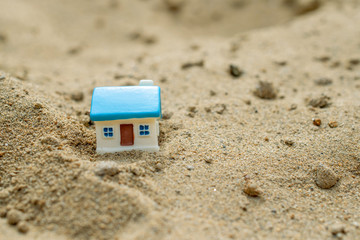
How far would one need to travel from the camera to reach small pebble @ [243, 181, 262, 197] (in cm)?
262

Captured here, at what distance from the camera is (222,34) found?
6492mm

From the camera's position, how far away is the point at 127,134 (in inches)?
115

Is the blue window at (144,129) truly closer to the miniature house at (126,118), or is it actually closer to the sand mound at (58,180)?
the miniature house at (126,118)

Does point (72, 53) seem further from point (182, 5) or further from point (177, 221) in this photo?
point (177, 221)

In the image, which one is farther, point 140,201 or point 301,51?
point 301,51

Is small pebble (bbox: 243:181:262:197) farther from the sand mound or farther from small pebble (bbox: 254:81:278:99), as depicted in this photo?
small pebble (bbox: 254:81:278:99)

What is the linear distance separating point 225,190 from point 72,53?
4.18 metres

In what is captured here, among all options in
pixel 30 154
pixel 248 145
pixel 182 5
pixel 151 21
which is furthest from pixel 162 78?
pixel 182 5

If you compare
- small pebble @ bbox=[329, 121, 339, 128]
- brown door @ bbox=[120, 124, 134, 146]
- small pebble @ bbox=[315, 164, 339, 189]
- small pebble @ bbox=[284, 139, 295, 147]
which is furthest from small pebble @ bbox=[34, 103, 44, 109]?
small pebble @ bbox=[329, 121, 339, 128]

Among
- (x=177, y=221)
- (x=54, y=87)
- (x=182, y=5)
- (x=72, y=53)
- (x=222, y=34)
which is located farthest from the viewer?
(x=182, y=5)

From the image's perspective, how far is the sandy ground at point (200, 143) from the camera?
2426 mm

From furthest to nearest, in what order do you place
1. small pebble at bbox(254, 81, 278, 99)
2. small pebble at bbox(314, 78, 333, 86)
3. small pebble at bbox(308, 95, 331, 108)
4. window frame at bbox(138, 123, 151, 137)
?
small pebble at bbox(314, 78, 333, 86) → small pebble at bbox(254, 81, 278, 99) → small pebble at bbox(308, 95, 331, 108) → window frame at bbox(138, 123, 151, 137)

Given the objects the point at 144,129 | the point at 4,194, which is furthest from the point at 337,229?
the point at 4,194

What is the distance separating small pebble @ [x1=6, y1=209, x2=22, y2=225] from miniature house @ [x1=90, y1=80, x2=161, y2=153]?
0.76 m
